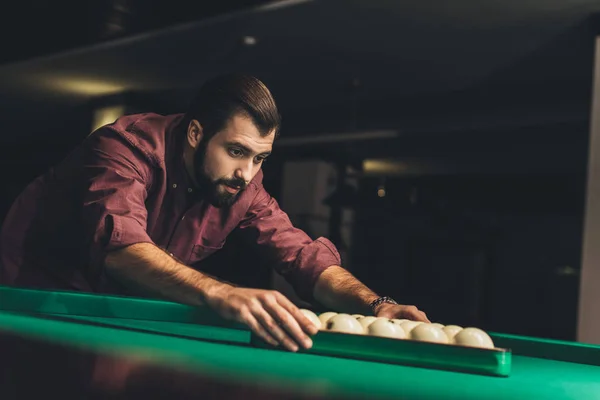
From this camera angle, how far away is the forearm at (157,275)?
1.43 metres

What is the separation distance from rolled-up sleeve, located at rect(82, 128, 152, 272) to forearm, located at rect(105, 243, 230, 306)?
0.03 meters

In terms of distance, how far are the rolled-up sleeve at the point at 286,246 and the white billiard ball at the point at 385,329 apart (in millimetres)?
740

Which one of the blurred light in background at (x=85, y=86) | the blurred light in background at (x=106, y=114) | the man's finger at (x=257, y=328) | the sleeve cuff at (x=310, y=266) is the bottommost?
the man's finger at (x=257, y=328)

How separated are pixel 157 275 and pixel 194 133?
1.81 feet

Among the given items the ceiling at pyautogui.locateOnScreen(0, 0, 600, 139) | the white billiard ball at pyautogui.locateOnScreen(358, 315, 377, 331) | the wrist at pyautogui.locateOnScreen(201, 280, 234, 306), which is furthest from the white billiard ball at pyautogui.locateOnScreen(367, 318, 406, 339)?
the ceiling at pyautogui.locateOnScreen(0, 0, 600, 139)

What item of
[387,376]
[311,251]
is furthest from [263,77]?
[387,376]

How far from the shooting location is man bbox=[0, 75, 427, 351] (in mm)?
1634

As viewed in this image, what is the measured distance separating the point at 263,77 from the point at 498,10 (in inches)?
72.3

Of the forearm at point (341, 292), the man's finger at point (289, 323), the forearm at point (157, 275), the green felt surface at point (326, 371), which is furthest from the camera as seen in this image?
the forearm at point (341, 292)

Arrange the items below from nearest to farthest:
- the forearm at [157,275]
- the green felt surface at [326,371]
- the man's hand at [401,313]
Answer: the green felt surface at [326,371] → the forearm at [157,275] → the man's hand at [401,313]

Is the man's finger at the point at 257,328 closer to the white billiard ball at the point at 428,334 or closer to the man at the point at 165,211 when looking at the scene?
the white billiard ball at the point at 428,334

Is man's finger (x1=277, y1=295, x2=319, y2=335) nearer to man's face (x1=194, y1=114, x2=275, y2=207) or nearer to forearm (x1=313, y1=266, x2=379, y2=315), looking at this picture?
forearm (x1=313, y1=266, x2=379, y2=315)

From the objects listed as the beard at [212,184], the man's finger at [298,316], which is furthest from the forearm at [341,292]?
the man's finger at [298,316]

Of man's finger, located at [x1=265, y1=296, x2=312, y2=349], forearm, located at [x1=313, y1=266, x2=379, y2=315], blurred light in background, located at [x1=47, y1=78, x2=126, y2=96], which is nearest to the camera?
man's finger, located at [x1=265, y1=296, x2=312, y2=349]
